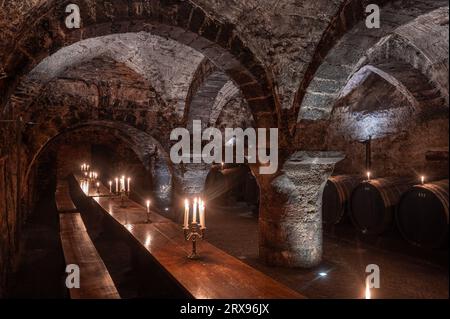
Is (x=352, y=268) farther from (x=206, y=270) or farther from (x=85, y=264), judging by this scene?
(x=85, y=264)

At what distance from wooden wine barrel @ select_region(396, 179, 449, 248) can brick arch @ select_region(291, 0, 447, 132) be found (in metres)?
1.89

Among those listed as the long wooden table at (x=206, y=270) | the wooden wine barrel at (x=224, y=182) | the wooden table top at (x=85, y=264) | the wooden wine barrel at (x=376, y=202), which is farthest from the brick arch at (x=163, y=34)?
the wooden wine barrel at (x=224, y=182)

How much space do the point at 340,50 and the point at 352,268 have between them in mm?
3033

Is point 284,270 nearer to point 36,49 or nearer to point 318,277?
point 318,277

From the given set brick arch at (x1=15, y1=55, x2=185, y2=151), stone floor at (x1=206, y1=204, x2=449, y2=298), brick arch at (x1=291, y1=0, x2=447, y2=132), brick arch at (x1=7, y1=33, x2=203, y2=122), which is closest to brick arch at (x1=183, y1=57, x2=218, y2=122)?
brick arch at (x1=7, y1=33, x2=203, y2=122)

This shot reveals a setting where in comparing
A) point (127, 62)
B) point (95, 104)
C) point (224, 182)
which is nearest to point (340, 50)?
point (127, 62)

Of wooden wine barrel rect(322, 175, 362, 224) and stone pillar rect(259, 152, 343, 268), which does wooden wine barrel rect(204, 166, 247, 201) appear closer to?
wooden wine barrel rect(322, 175, 362, 224)

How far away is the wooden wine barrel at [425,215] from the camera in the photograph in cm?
472

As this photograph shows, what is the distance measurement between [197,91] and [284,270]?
3.72 meters

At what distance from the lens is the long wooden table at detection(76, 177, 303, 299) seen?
232 cm

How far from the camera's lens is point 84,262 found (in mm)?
3297

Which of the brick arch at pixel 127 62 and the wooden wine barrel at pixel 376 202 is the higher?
the brick arch at pixel 127 62

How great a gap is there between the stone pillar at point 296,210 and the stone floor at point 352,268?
0.74 ft

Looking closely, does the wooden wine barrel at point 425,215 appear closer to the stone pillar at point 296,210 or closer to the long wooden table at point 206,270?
the stone pillar at point 296,210
